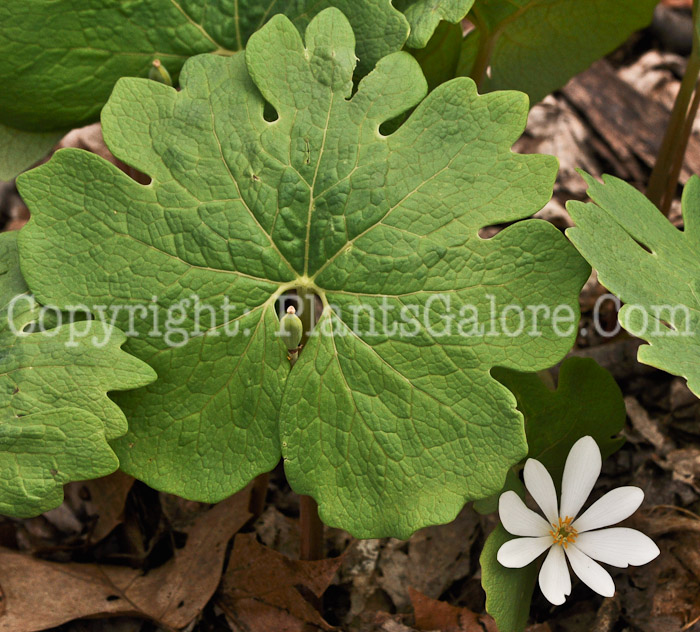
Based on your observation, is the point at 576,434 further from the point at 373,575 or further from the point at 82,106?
the point at 82,106

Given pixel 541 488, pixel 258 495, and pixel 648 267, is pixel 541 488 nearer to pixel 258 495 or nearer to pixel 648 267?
pixel 648 267

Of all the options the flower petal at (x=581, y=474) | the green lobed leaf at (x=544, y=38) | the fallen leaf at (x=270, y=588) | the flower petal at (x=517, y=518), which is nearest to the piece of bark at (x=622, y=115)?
the green lobed leaf at (x=544, y=38)

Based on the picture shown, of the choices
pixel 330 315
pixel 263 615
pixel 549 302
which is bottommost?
pixel 263 615

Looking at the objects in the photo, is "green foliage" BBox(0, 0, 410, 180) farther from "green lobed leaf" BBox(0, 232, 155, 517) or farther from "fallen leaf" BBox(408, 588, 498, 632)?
"fallen leaf" BBox(408, 588, 498, 632)

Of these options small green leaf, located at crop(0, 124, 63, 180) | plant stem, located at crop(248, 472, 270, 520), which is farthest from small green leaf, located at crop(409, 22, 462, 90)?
plant stem, located at crop(248, 472, 270, 520)

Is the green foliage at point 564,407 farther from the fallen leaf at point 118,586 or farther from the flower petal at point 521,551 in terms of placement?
the fallen leaf at point 118,586

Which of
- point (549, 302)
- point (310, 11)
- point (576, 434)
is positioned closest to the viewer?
point (549, 302)

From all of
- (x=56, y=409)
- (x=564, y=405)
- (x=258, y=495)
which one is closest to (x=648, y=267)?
(x=564, y=405)

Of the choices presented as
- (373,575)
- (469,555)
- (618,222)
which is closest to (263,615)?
(373,575)
